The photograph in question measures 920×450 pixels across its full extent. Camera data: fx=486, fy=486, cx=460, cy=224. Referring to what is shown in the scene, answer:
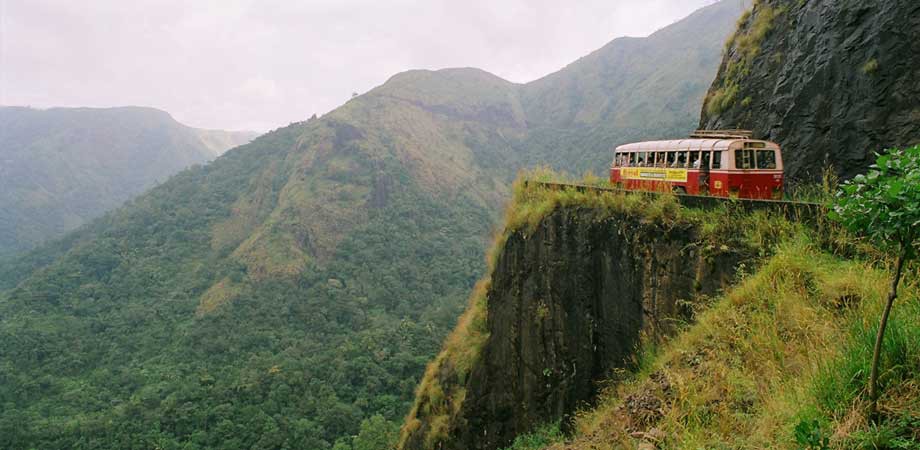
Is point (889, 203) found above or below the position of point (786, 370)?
above

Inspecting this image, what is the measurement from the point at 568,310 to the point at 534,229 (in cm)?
205

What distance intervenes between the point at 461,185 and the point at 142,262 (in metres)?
59.6

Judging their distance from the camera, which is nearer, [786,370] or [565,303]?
[786,370]

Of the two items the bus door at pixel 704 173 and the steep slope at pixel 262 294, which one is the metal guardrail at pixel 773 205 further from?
the steep slope at pixel 262 294

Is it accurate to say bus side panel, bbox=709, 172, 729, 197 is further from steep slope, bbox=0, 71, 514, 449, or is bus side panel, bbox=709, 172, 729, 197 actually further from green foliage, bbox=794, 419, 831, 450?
steep slope, bbox=0, 71, 514, 449

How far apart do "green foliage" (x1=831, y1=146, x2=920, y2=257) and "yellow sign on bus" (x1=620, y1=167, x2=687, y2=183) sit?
8.29 metres

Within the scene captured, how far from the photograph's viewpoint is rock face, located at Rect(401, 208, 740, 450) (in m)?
6.98

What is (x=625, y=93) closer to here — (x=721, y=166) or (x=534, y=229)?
(x=721, y=166)

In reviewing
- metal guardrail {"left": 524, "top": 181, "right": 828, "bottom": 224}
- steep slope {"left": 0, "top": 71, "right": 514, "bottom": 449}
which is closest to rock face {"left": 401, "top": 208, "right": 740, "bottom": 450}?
metal guardrail {"left": 524, "top": 181, "right": 828, "bottom": 224}

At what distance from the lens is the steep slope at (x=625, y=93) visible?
303 ft

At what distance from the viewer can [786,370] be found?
411 centimetres

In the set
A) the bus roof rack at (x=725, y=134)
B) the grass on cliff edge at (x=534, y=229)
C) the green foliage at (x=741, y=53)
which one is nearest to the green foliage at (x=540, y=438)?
the grass on cliff edge at (x=534, y=229)

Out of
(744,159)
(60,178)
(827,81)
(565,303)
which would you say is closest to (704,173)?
(744,159)

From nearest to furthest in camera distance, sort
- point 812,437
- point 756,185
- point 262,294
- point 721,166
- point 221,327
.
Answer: point 812,437, point 756,185, point 721,166, point 221,327, point 262,294
